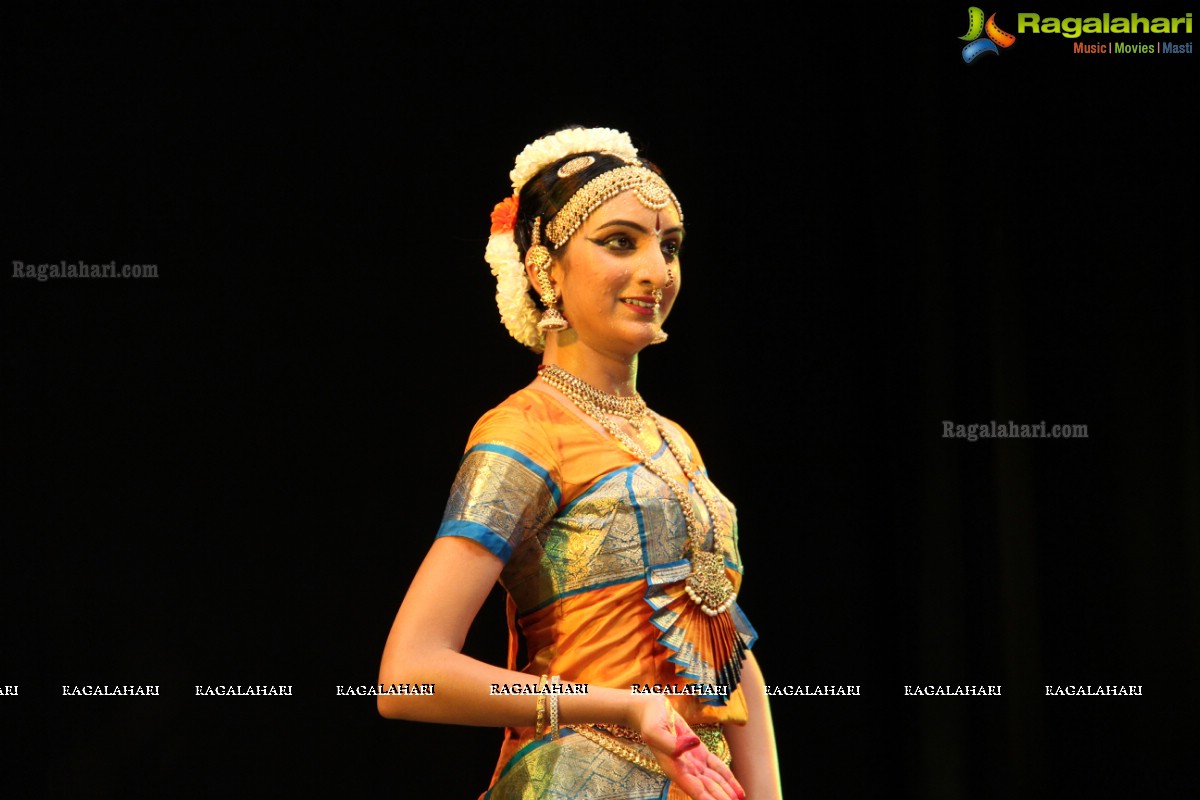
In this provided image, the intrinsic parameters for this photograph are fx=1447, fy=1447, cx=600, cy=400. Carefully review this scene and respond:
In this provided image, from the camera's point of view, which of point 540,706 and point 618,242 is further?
point 618,242

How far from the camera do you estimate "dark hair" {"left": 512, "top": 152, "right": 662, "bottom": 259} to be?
2.05 m

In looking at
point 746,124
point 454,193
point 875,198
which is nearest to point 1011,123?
point 875,198

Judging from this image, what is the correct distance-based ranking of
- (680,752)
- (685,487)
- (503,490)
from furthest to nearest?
1. (685,487)
2. (503,490)
3. (680,752)

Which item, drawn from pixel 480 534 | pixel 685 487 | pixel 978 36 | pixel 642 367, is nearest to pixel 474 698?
pixel 480 534

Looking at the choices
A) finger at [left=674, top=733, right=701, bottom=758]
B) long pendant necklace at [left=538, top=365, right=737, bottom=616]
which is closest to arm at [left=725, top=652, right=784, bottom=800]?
long pendant necklace at [left=538, top=365, right=737, bottom=616]

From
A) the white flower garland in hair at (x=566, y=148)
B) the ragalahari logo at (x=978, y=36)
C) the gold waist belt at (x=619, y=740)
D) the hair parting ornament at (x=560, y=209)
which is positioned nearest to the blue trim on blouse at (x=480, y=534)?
the gold waist belt at (x=619, y=740)

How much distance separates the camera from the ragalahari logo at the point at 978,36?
2.99 meters

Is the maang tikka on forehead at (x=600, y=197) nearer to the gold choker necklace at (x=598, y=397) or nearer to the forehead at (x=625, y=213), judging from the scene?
the forehead at (x=625, y=213)

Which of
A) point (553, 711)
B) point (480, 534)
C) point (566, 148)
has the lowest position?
point (553, 711)

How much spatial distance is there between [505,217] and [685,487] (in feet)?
1.64

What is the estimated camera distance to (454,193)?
278 cm

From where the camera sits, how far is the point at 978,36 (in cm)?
300

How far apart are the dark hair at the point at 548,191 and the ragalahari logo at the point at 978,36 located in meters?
1.16

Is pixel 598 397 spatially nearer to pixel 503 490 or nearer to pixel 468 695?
pixel 503 490
